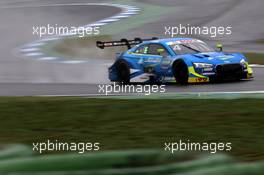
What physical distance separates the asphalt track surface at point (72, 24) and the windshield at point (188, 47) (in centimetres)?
111

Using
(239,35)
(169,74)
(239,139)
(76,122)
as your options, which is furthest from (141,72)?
(239,35)

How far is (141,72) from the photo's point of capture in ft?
49.3

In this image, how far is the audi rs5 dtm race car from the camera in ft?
46.3

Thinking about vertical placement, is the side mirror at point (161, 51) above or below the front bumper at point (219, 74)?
above

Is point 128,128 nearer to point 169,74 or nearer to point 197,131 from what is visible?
point 197,131

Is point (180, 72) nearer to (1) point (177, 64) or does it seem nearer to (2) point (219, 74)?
(1) point (177, 64)

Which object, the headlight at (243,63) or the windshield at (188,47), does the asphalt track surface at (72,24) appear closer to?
the headlight at (243,63)

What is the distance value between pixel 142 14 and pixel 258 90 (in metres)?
14.8

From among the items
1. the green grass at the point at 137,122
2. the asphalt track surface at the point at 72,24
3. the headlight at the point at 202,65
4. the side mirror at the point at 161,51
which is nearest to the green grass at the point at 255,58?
the asphalt track surface at the point at 72,24

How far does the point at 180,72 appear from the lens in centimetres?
1432

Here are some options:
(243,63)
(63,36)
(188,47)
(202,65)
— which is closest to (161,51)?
(188,47)

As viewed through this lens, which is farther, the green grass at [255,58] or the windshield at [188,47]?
the green grass at [255,58]

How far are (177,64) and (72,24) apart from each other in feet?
40.5

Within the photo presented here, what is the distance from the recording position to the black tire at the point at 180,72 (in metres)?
14.2
